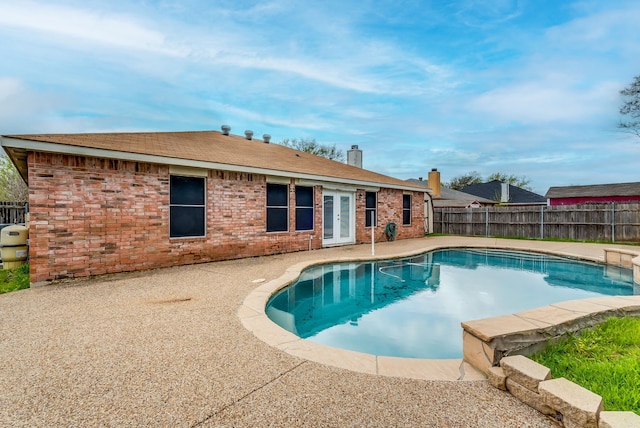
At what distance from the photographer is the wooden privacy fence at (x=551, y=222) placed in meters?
12.7

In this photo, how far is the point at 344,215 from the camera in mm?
11852

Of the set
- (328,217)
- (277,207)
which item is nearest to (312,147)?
(328,217)

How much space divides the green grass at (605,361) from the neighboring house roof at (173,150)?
744 centimetres

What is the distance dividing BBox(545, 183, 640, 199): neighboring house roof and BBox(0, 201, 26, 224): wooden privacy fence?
3400 centimetres

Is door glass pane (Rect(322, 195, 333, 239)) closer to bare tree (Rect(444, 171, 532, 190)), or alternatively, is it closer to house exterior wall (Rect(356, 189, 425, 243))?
house exterior wall (Rect(356, 189, 425, 243))

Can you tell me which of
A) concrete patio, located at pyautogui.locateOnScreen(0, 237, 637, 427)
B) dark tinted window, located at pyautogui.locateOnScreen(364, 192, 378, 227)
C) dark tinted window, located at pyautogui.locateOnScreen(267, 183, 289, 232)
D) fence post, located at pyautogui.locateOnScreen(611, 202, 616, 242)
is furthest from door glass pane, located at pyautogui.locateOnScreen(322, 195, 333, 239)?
fence post, located at pyautogui.locateOnScreen(611, 202, 616, 242)

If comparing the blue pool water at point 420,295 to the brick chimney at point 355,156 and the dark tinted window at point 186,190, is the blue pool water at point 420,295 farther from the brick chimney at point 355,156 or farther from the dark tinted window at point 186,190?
the brick chimney at point 355,156

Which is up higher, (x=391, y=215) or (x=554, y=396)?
(x=391, y=215)

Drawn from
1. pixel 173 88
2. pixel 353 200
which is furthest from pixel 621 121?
pixel 173 88

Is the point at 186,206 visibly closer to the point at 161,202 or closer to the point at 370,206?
the point at 161,202

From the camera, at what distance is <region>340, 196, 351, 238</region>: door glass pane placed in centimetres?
1175

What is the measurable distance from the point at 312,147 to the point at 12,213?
75.5 feet

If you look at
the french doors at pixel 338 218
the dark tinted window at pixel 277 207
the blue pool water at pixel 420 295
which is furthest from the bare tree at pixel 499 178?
the dark tinted window at pixel 277 207

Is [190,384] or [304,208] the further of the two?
[304,208]
